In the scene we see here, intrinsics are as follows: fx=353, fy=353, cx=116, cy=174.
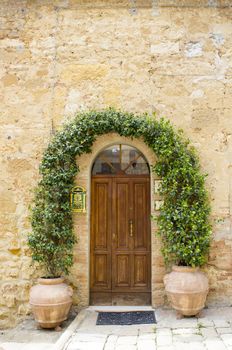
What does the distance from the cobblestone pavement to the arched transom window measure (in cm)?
229

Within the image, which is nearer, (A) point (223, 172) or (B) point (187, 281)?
(B) point (187, 281)

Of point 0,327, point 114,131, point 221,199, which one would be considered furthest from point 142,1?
point 0,327

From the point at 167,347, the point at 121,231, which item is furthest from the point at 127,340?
the point at 121,231

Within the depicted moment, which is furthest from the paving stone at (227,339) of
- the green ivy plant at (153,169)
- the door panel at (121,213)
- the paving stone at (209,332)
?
the door panel at (121,213)

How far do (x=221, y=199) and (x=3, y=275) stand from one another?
374 cm

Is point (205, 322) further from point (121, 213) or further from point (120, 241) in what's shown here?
point (121, 213)

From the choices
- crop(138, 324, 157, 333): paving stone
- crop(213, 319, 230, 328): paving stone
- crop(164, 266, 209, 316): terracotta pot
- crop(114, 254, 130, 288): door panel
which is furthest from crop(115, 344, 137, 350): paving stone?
crop(114, 254, 130, 288): door panel

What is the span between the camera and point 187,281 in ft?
16.2

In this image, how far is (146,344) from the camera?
4184mm

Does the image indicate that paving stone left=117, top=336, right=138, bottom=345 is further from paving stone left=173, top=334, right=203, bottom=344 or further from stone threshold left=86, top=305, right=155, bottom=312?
stone threshold left=86, top=305, right=155, bottom=312

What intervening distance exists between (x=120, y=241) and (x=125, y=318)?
1195mm

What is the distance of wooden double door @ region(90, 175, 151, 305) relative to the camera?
5758 mm

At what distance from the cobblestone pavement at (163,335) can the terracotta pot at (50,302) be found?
0.35m

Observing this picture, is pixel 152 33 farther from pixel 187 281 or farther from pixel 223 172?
pixel 187 281
